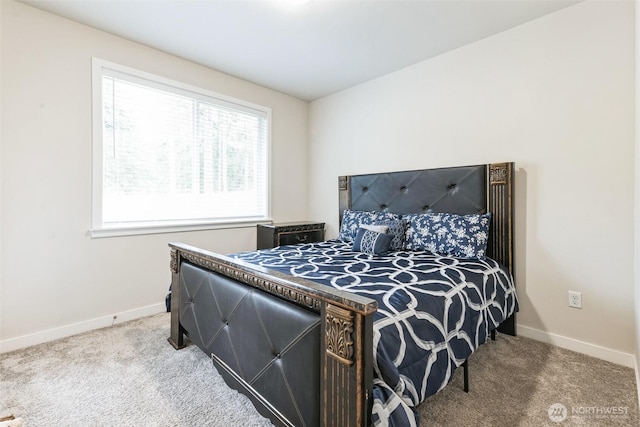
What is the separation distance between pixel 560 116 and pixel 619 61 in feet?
1.38

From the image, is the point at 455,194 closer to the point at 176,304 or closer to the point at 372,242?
the point at 372,242

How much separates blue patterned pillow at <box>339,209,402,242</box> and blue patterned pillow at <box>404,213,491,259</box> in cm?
26

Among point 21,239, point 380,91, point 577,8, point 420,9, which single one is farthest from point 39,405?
point 577,8

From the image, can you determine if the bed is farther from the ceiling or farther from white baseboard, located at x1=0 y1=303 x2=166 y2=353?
the ceiling

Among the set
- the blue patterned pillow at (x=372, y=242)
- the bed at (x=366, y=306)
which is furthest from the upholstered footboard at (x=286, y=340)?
the blue patterned pillow at (x=372, y=242)

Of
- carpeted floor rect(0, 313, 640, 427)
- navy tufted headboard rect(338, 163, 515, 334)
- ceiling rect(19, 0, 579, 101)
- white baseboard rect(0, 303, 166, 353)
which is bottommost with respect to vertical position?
carpeted floor rect(0, 313, 640, 427)

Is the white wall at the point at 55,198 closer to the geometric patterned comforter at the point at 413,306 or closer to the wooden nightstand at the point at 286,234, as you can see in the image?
the wooden nightstand at the point at 286,234

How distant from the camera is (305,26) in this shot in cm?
236

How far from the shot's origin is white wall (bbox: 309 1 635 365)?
196cm

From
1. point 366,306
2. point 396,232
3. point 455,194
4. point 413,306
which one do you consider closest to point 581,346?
point 455,194

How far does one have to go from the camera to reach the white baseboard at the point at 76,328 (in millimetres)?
2123

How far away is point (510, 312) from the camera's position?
216 centimetres

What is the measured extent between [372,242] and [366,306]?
1.53 metres

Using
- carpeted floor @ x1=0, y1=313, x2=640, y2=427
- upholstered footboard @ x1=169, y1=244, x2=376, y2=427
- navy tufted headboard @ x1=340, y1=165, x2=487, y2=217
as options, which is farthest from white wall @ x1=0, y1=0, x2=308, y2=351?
navy tufted headboard @ x1=340, y1=165, x2=487, y2=217
